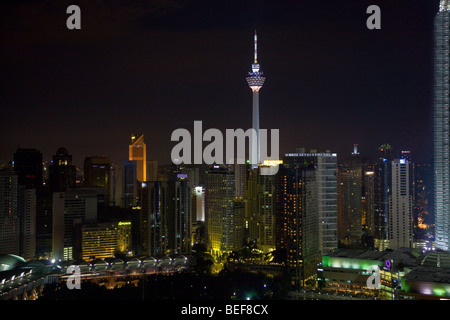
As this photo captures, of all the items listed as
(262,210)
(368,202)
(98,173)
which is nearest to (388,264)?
(368,202)

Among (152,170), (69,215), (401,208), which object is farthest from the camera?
(152,170)

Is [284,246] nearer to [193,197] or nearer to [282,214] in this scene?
[282,214]

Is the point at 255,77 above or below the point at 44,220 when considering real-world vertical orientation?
above

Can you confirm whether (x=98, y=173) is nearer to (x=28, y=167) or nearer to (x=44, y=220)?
(x=28, y=167)

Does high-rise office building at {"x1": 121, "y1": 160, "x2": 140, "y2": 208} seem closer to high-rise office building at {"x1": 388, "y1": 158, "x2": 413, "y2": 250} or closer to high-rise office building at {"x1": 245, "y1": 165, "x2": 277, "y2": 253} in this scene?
high-rise office building at {"x1": 245, "y1": 165, "x2": 277, "y2": 253}

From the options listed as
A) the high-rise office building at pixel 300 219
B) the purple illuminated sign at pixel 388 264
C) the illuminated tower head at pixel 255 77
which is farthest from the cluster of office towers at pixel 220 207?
the illuminated tower head at pixel 255 77
